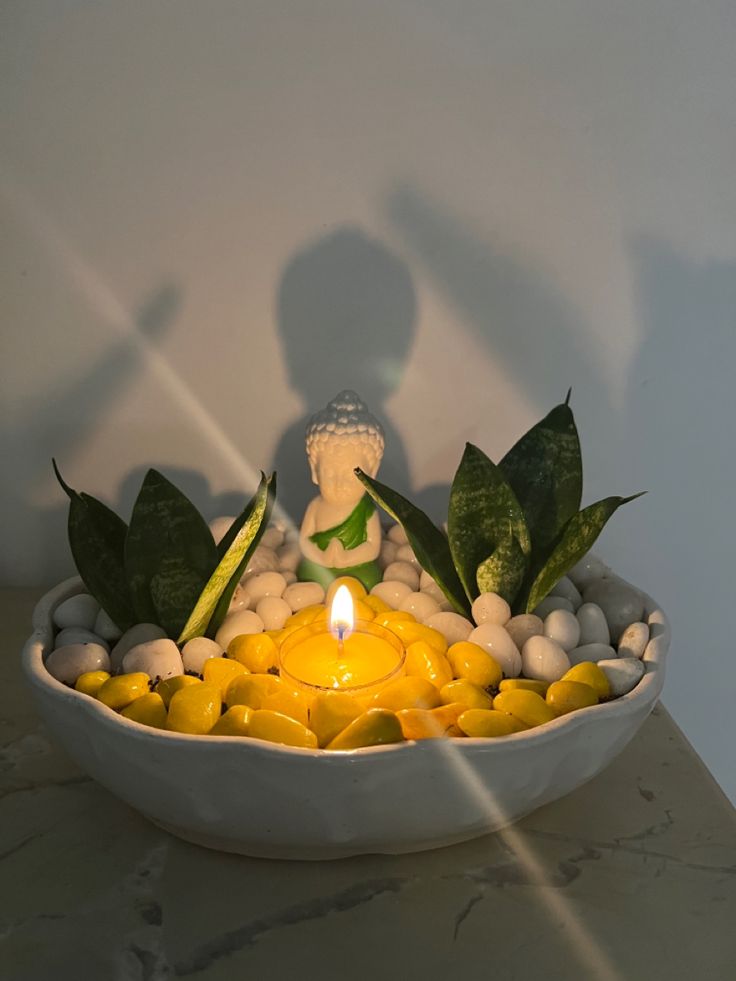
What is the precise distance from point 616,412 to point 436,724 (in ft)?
1.47

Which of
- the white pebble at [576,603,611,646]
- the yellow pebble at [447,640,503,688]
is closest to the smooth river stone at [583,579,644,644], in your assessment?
the white pebble at [576,603,611,646]

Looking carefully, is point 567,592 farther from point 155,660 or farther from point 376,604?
point 155,660

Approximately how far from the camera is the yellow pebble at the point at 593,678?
56cm

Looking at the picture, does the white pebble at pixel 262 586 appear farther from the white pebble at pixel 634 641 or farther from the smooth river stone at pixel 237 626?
the white pebble at pixel 634 641

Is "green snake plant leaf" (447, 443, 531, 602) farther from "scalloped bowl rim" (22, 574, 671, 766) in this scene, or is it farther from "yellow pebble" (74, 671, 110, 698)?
"yellow pebble" (74, 671, 110, 698)

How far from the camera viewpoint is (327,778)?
467mm

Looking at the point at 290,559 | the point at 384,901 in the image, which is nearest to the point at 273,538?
the point at 290,559

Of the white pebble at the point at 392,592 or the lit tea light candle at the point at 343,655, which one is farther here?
the white pebble at the point at 392,592

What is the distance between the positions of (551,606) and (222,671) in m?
0.25

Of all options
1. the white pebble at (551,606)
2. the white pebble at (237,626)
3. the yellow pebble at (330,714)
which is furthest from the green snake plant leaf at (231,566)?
the white pebble at (551,606)

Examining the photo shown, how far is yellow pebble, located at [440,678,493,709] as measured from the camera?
1.80ft

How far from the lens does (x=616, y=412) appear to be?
2.82 feet

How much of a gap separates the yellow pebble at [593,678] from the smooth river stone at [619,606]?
3.7 inches

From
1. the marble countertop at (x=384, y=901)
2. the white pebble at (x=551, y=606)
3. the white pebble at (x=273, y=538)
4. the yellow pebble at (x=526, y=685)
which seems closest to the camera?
the marble countertop at (x=384, y=901)
